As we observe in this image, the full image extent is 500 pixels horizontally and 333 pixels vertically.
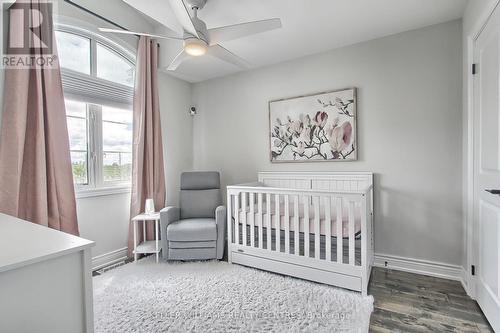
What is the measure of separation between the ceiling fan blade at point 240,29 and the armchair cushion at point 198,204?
1.90 metres

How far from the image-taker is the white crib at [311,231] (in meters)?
2.15

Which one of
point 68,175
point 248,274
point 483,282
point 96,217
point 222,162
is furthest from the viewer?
point 222,162

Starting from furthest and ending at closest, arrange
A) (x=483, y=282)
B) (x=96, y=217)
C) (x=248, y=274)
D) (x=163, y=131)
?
(x=163, y=131) < (x=96, y=217) < (x=248, y=274) < (x=483, y=282)

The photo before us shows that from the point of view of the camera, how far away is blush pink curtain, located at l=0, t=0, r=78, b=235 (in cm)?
199

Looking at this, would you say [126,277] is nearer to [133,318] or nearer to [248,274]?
[133,318]

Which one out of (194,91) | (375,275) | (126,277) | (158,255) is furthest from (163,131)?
(375,275)

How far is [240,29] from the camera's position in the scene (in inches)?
76.4

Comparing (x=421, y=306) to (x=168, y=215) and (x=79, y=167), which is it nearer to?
(x=168, y=215)

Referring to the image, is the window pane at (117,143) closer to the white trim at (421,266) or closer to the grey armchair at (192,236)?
the grey armchair at (192,236)

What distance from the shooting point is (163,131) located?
354cm

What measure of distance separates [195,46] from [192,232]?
1.85m

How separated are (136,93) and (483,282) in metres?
3.73

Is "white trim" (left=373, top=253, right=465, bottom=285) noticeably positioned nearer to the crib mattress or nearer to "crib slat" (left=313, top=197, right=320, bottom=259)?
the crib mattress

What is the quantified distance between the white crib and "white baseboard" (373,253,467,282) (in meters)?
0.27
